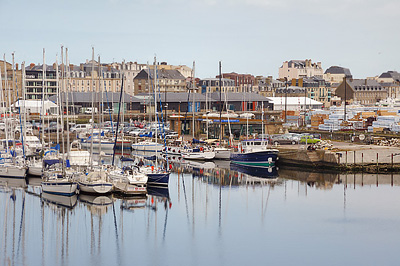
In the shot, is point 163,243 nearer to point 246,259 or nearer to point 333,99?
point 246,259

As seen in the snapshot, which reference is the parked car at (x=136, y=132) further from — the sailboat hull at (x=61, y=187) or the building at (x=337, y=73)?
the building at (x=337, y=73)

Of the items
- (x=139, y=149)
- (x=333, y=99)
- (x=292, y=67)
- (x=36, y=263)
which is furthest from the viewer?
(x=292, y=67)

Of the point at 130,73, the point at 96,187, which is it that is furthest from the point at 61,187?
the point at 130,73

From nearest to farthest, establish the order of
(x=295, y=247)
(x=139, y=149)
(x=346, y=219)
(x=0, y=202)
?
(x=295, y=247), (x=346, y=219), (x=0, y=202), (x=139, y=149)

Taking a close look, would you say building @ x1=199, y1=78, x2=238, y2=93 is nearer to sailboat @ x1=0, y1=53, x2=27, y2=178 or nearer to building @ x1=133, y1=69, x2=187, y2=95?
building @ x1=133, y1=69, x2=187, y2=95

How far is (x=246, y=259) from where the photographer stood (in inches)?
1078

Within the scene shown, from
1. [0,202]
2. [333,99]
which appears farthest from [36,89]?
[0,202]

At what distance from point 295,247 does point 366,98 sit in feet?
385

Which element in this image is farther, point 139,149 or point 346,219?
point 139,149

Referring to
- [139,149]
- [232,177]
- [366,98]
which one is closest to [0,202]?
[232,177]

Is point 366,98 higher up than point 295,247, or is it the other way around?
point 366,98

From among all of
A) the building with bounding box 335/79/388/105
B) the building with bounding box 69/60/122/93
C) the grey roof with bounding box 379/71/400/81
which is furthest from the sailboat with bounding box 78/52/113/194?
the grey roof with bounding box 379/71/400/81

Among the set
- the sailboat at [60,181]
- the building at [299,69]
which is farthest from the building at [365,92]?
the sailboat at [60,181]

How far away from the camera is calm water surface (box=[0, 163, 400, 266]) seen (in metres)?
27.7
